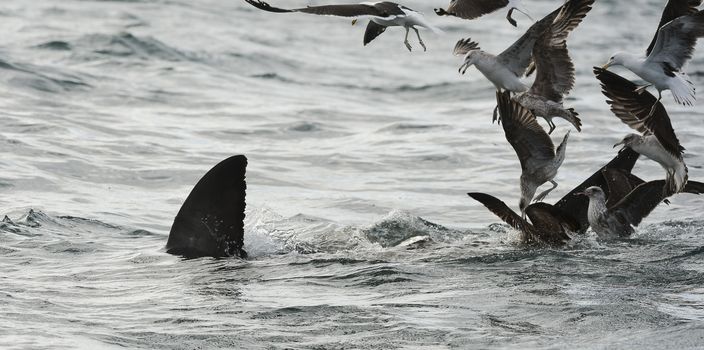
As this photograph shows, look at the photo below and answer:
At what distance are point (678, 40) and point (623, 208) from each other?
5.90 ft

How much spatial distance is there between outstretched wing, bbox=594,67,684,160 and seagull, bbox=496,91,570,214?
473 millimetres

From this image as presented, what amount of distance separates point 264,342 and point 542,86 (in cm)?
336

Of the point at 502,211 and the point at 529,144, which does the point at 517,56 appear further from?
the point at 502,211

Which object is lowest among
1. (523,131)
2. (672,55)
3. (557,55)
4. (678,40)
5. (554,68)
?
(523,131)

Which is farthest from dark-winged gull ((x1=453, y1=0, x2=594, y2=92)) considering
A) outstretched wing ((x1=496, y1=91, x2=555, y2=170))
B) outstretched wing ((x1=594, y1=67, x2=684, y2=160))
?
outstretched wing ((x1=594, y1=67, x2=684, y2=160))

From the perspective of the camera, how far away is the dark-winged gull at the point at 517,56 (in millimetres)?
9305

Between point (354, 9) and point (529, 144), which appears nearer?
point (529, 144)

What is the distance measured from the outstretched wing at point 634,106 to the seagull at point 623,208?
0.98m

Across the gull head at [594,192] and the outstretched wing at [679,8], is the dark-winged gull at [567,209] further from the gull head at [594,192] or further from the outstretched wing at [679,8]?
the outstretched wing at [679,8]

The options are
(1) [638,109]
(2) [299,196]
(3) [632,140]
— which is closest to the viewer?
(1) [638,109]

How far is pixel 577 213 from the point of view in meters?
10.5

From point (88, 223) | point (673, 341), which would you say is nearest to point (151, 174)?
point (88, 223)

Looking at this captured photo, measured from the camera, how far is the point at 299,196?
45.3 feet

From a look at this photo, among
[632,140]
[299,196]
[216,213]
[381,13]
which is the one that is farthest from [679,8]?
[299,196]
